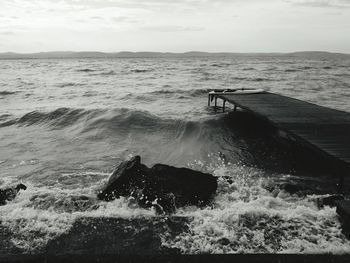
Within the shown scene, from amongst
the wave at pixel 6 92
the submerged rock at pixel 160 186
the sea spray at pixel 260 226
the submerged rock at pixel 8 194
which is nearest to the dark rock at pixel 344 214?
the sea spray at pixel 260 226

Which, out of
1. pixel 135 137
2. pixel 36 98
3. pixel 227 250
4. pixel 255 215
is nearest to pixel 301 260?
pixel 227 250

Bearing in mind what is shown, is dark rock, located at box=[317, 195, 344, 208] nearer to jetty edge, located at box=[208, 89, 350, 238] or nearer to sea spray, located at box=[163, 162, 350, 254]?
sea spray, located at box=[163, 162, 350, 254]

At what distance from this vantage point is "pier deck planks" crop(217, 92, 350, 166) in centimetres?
792

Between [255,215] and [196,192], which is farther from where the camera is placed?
[196,192]

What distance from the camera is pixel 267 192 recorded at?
771cm

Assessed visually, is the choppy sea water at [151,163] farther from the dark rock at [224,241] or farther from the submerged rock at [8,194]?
the submerged rock at [8,194]

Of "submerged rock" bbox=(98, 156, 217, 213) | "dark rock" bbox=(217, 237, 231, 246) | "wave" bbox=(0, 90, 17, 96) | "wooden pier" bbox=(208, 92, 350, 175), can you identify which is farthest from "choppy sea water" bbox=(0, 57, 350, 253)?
"wave" bbox=(0, 90, 17, 96)

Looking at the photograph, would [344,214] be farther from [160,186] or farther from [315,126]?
[315,126]

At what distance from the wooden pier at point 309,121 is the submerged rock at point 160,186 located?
2.83 m

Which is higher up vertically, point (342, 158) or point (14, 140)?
point (342, 158)

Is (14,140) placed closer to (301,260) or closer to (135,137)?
(135,137)

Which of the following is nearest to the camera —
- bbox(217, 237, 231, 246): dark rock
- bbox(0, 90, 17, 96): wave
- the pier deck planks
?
bbox(217, 237, 231, 246): dark rock

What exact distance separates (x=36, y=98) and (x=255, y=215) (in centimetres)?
2528

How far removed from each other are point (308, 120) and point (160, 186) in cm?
614
